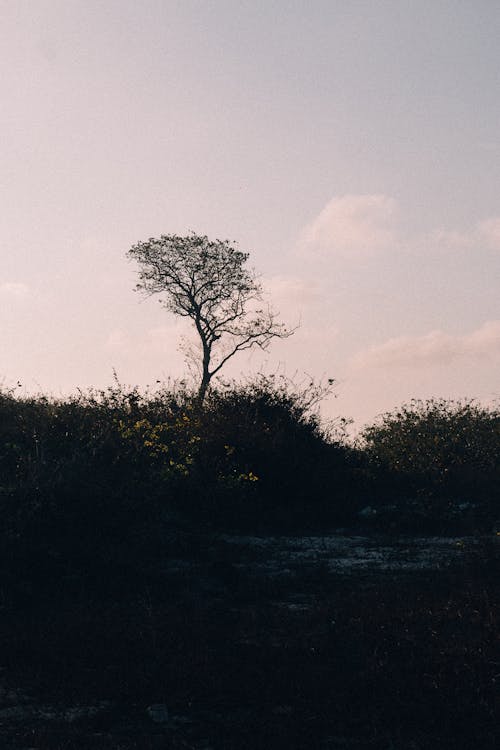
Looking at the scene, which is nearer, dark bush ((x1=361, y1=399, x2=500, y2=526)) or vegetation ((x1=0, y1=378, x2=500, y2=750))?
vegetation ((x1=0, y1=378, x2=500, y2=750))

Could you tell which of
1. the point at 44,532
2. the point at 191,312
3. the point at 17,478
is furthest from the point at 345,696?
the point at 191,312

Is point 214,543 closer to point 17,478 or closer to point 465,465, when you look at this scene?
point 17,478

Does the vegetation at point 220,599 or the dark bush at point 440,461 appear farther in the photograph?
the dark bush at point 440,461

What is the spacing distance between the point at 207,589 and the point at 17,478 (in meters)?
3.82

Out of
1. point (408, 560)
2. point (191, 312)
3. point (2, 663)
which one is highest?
point (191, 312)

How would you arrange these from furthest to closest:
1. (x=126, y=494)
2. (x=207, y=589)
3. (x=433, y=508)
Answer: (x=433, y=508)
(x=126, y=494)
(x=207, y=589)

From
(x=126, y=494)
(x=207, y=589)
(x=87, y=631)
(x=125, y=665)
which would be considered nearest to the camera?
(x=125, y=665)

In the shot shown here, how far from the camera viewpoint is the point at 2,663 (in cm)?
698

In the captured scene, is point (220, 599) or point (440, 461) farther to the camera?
point (440, 461)

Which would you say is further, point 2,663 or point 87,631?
point 87,631

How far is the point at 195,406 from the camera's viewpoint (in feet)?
67.6

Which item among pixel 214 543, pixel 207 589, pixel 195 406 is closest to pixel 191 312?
pixel 195 406

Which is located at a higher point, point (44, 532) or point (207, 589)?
point (44, 532)

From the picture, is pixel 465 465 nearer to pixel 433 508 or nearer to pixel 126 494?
pixel 433 508
